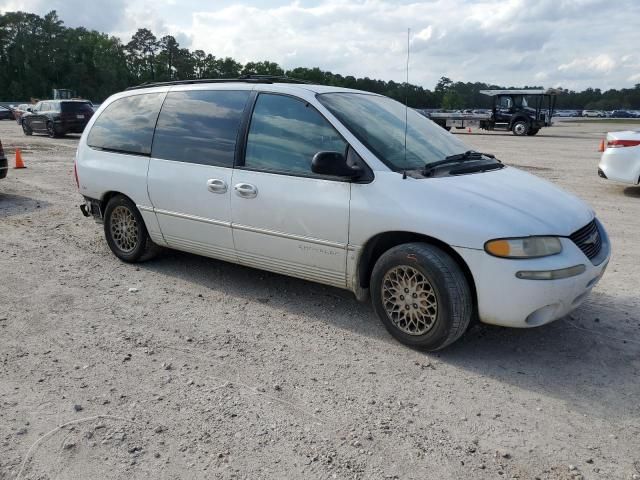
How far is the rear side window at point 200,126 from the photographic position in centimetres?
468

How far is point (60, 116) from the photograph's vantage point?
23453mm

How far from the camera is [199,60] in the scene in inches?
3497

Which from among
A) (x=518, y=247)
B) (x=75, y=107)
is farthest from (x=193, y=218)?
(x=75, y=107)

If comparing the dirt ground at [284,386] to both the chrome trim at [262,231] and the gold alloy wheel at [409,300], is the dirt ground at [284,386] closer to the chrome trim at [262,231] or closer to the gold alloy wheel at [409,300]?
the gold alloy wheel at [409,300]

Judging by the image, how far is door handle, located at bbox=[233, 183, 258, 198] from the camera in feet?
14.5

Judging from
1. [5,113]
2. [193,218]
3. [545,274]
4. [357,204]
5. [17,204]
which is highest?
[5,113]

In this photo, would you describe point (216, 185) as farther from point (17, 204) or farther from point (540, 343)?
point (17, 204)

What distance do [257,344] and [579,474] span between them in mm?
2195

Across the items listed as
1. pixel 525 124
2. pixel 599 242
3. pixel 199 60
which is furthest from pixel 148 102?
pixel 199 60

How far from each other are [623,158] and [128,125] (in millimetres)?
8386

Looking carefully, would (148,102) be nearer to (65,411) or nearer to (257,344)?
(257,344)

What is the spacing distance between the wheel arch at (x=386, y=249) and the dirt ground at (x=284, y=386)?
463 mm

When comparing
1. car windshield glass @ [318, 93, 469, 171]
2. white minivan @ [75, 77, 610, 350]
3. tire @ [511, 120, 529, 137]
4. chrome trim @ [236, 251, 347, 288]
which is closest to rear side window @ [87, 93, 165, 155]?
white minivan @ [75, 77, 610, 350]

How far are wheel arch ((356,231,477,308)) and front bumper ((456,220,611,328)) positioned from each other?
12 cm
